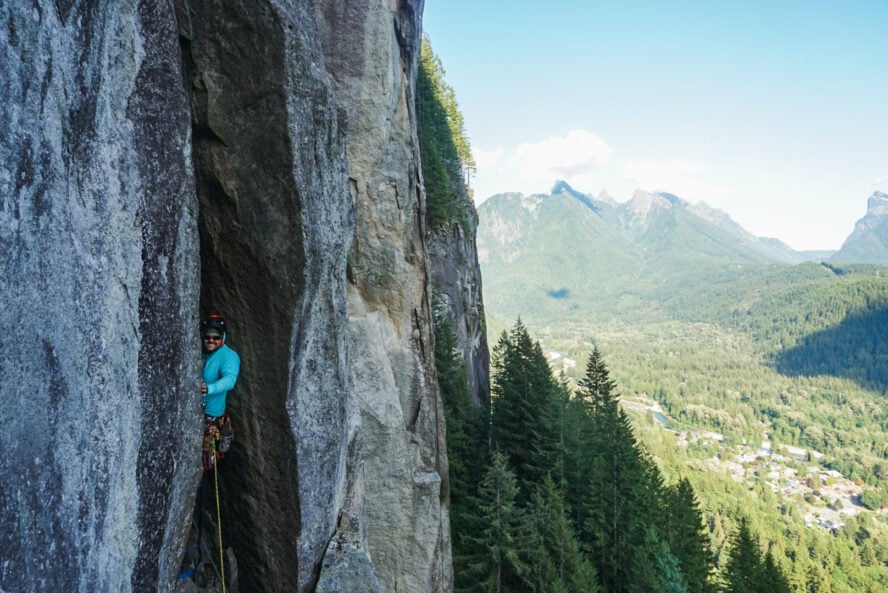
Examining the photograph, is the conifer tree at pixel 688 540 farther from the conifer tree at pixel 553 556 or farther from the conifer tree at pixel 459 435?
the conifer tree at pixel 459 435

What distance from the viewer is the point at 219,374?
24.5ft

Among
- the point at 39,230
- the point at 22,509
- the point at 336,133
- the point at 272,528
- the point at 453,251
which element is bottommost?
the point at 272,528

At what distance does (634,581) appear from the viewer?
22156 millimetres

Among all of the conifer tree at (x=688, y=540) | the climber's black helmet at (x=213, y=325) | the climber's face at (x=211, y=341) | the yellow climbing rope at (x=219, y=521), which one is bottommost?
the conifer tree at (x=688, y=540)

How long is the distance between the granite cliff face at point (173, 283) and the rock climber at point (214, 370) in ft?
1.27

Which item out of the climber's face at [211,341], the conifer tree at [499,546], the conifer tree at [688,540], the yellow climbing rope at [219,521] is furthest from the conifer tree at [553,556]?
the climber's face at [211,341]

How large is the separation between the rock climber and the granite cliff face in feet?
1.27

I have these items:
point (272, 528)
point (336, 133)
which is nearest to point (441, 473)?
point (272, 528)

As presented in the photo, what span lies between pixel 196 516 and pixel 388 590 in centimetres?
790

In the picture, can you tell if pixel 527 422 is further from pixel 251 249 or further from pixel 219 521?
pixel 251 249

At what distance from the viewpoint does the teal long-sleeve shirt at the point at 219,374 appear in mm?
7316

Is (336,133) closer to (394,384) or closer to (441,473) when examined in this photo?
(394,384)

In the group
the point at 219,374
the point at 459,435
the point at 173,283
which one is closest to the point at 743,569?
the point at 459,435

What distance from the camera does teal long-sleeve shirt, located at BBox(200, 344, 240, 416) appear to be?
7.32 metres
